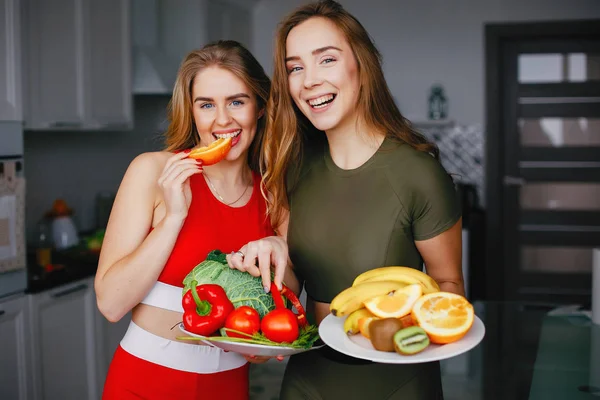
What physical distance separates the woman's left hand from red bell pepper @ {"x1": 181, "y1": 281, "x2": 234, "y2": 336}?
0.09 m

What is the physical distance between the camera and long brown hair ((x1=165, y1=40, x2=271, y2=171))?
1.93 meters

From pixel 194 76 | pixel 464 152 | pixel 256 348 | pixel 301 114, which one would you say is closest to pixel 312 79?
pixel 301 114

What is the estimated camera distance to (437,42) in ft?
19.9

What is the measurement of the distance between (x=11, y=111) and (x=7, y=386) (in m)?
1.19

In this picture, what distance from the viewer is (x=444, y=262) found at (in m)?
1.76

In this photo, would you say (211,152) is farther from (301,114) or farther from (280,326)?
(280,326)

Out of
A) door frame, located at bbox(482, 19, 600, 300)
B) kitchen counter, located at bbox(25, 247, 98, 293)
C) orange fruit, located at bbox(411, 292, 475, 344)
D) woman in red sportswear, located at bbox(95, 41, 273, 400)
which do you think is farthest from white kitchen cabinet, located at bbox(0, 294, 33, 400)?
door frame, located at bbox(482, 19, 600, 300)

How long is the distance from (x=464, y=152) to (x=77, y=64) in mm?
3423

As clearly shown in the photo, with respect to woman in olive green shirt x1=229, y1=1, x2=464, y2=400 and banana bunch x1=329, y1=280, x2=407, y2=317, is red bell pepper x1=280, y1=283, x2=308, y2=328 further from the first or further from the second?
banana bunch x1=329, y1=280, x2=407, y2=317

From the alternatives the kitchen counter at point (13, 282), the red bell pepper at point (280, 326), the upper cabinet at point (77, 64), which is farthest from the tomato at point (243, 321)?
the upper cabinet at point (77, 64)

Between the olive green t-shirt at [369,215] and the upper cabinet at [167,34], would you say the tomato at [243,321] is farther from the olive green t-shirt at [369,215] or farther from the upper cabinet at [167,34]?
the upper cabinet at [167,34]

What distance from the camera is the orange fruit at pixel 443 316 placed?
1.39 metres

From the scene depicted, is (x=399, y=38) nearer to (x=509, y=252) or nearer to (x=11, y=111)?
(x=509, y=252)

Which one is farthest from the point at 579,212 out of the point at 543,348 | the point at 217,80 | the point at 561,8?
the point at 217,80
